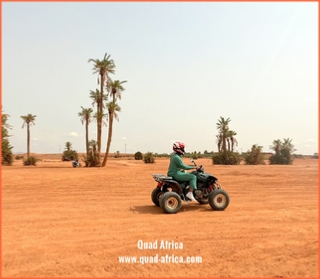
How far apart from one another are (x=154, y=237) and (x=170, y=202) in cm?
209

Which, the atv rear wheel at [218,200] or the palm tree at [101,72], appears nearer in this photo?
the atv rear wheel at [218,200]

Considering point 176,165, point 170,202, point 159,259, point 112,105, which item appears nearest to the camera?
point 159,259

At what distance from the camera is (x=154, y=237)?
5.77 m

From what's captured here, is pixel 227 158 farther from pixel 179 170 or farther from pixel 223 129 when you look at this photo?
pixel 179 170

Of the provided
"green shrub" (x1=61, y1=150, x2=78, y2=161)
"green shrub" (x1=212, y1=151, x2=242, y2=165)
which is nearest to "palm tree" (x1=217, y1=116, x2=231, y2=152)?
"green shrub" (x1=212, y1=151, x2=242, y2=165)

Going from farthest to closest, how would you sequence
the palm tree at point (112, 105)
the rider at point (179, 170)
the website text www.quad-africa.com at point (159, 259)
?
the palm tree at point (112, 105)
the rider at point (179, 170)
the website text www.quad-africa.com at point (159, 259)

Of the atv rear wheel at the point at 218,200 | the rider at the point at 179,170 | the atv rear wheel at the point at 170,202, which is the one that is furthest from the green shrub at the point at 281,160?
the atv rear wheel at the point at 170,202

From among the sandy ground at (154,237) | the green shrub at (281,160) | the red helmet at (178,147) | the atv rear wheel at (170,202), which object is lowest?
the sandy ground at (154,237)

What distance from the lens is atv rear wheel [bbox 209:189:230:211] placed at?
795cm

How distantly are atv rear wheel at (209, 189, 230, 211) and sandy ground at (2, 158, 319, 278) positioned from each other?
19 centimetres

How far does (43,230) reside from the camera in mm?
6191

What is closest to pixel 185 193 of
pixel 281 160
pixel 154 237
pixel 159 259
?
pixel 154 237

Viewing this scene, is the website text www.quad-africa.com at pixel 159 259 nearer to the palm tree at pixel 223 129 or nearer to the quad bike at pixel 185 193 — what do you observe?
the quad bike at pixel 185 193

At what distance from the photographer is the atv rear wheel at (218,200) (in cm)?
795
